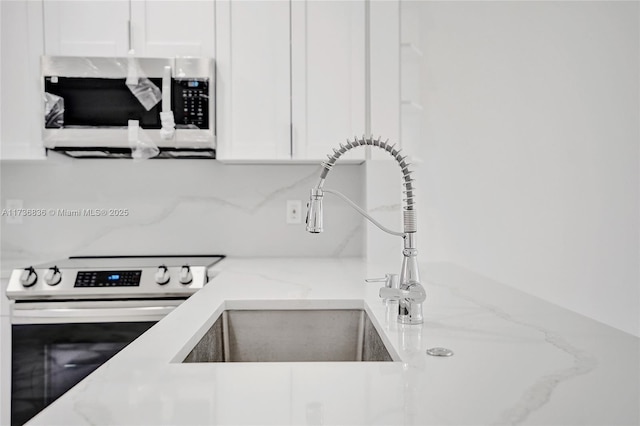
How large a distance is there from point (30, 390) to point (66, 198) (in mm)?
969

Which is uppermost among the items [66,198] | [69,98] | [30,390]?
[69,98]

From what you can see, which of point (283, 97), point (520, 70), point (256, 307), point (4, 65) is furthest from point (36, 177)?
point (520, 70)

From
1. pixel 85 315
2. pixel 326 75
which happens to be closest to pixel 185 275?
pixel 85 315

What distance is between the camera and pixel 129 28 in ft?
7.36

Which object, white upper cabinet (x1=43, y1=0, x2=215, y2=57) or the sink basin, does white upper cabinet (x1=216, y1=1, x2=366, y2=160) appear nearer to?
white upper cabinet (x1=43, y1=0, x2=215, y2=57)

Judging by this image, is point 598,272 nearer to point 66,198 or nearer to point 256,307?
point 256,307

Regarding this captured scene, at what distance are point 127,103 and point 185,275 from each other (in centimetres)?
78

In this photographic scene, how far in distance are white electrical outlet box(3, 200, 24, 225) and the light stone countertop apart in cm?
168

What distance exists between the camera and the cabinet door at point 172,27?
226cm

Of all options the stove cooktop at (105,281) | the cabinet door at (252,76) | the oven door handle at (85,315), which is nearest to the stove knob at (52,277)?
the stove cooktop at (105,281)

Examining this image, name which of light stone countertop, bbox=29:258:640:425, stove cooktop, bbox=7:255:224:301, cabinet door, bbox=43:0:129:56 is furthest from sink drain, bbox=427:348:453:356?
cabinet door, bbox=43:0:129:56

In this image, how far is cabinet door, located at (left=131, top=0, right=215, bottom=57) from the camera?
7.40 feet

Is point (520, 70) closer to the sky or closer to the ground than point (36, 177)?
closer to the sky

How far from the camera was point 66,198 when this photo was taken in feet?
8.41
